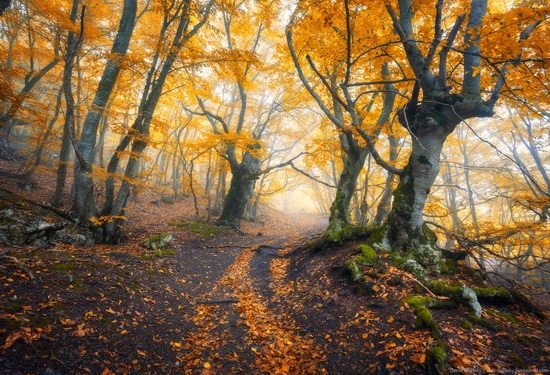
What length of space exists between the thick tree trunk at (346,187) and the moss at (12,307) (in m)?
7.60

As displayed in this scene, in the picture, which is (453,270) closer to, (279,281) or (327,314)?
(327,314)

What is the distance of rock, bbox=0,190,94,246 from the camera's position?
5.91 meters

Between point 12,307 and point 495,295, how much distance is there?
7.49 metres

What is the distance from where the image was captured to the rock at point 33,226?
5.91 metres

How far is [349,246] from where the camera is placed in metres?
7.12

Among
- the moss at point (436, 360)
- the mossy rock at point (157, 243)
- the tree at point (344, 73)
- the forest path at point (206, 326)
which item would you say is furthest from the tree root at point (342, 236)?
the mossy rock at point (157, 243)

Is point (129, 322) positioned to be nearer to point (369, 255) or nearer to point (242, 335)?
point (242, 335)

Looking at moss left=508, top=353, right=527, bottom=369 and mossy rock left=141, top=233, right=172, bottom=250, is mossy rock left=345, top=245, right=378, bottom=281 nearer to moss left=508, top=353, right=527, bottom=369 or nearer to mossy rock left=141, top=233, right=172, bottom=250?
moss left=508, top=353, right=527, bottom=369

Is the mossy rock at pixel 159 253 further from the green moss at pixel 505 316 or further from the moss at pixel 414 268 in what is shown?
the green moss at pixel 505 316

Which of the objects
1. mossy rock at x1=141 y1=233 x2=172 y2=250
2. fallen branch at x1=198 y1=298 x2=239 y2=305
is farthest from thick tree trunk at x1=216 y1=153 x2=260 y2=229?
fallen branch at x1=198 y1=298 x2=239 y2=305

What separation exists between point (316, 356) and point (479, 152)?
19.3m

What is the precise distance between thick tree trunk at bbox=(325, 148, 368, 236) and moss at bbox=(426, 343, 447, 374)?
18.5ft

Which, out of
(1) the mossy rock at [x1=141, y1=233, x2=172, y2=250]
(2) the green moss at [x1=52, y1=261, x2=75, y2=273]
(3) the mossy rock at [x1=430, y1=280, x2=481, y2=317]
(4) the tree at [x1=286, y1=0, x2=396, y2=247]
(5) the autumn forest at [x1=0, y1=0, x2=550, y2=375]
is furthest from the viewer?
(1) the mossy rock at [x1=141, y1=233, x2=172, y2=250]

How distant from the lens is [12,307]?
3.10m
